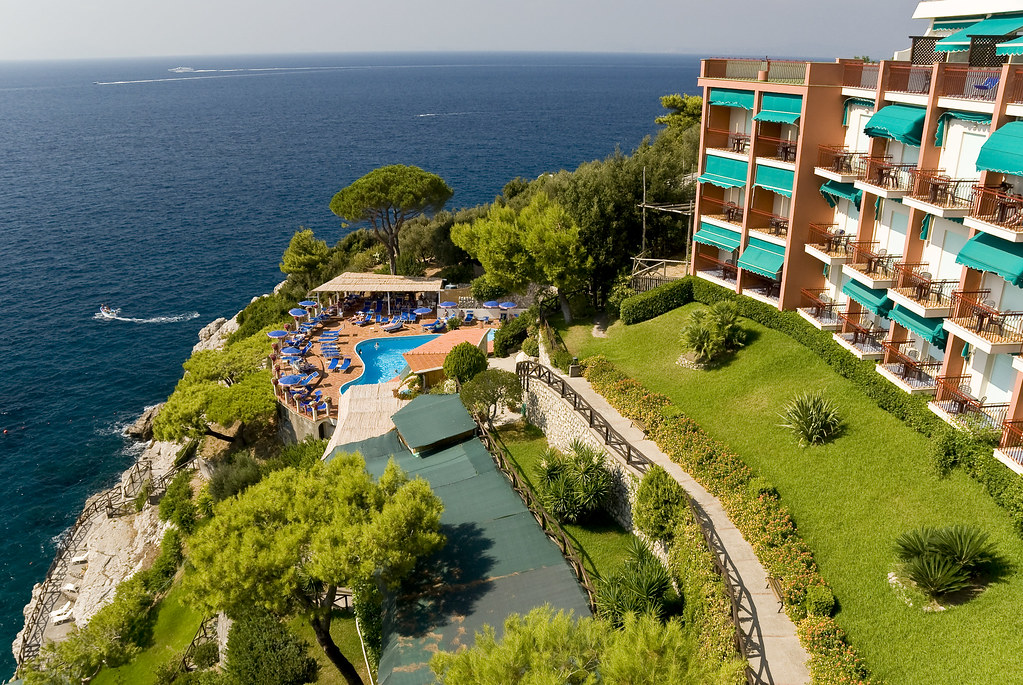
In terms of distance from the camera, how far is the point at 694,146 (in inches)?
1868

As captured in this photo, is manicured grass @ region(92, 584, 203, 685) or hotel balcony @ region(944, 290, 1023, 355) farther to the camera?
manicured grass @ region(92, 584, 203, 685)

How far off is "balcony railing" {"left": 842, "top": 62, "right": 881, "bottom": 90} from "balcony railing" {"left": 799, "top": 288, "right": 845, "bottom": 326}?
8.66 m

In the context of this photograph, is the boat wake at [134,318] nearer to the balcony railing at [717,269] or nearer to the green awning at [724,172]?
the balcony railing at [717,269]

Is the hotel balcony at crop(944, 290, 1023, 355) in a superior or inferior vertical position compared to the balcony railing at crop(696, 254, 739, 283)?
superior

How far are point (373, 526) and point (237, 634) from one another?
7.21m

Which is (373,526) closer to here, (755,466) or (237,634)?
(237,634)

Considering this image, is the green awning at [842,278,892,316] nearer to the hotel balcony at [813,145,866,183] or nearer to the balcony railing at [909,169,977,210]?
the balcony railing at [909,169,977,210]

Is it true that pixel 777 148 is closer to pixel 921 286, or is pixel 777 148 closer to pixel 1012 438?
pixel 921 286

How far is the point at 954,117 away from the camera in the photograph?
22828 millimetres

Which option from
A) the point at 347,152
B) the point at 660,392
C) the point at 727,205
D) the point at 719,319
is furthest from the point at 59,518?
the point at 347,152

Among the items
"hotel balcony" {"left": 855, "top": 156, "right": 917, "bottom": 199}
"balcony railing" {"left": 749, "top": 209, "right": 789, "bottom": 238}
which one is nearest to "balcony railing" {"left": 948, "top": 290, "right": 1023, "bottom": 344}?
"hotel balcony" {"left": 855, "top": 156, "right": 917, "bottom": 199}

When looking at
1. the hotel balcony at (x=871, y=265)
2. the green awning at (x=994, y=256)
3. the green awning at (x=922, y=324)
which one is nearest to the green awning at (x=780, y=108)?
the hotel balcony at (x=871, y=265)

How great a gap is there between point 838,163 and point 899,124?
4459mm

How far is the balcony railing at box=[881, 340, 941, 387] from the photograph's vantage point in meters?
23.9
